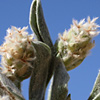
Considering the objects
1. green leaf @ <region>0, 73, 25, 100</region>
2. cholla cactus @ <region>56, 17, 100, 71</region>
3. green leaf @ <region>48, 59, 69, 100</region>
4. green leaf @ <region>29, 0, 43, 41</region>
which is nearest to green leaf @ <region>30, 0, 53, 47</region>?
green leaf @ <region>29, 0, 43, 41</region>

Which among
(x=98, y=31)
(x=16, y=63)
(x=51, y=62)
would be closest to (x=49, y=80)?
(x=51, y=62)

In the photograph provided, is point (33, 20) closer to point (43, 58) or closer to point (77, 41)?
point (43, 58)

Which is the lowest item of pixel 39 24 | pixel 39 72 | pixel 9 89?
pixel 9 89

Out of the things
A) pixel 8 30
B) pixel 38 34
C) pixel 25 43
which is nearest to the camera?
pixel 25 43

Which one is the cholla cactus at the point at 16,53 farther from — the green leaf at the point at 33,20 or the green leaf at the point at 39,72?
the green leaf at the point at 33,20

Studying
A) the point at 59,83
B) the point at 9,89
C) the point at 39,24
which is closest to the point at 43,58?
the point at 59,83

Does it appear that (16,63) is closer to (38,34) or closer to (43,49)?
(43,49)
